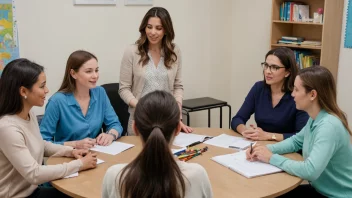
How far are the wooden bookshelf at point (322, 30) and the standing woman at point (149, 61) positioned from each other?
160 cm

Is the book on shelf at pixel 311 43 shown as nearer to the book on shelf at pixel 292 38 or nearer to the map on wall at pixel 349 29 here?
the book on shelf at pixel 292 38

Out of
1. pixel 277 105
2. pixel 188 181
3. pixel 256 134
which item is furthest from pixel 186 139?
pixel 188 181

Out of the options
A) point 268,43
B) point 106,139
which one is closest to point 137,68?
point 106,139

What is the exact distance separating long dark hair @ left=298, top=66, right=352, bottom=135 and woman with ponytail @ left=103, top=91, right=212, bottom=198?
3.10 ft

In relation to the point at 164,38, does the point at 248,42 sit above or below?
below

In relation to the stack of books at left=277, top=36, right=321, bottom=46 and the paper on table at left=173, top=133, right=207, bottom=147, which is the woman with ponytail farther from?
the stack of books at left=277, top=36, right=321, bottom=46

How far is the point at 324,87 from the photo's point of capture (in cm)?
216

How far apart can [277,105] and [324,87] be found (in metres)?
0.64

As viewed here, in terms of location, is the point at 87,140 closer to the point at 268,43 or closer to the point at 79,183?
the point at 79,183

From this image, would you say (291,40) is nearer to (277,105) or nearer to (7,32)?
(277,105)

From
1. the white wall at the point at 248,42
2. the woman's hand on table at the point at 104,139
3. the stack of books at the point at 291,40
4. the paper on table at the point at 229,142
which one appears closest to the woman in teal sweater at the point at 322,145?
the paper on table at the point at 229,142

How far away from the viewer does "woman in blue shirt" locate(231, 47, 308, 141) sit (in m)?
2.70

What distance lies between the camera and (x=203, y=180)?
153 centimetres

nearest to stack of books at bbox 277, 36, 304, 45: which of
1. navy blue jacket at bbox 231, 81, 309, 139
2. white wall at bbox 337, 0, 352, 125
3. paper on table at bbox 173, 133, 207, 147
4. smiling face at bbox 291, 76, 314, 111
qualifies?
white wall at bbox 337, 0, 352, 125
